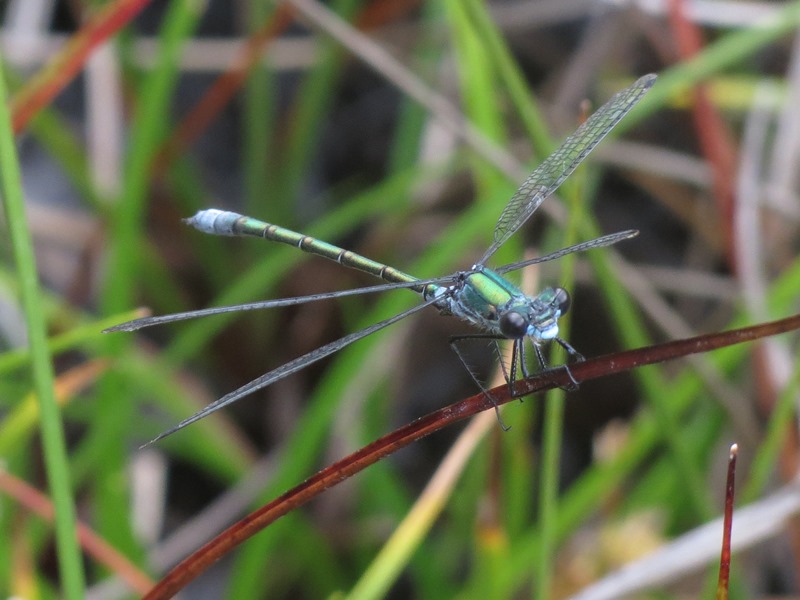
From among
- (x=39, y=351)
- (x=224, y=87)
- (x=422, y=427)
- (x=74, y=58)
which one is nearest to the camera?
(x=422, y=427)

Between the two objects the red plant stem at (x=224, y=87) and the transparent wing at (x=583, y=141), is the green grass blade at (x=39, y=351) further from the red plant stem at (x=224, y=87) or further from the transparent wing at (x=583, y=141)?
the red plant stem at (x=224, y=87)

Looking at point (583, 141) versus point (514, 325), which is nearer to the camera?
point (514, 325)

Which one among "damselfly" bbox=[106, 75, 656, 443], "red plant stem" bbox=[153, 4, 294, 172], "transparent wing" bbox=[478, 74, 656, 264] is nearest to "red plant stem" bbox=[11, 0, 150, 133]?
"damselfly" bbox=[106, 75, 656, 443]

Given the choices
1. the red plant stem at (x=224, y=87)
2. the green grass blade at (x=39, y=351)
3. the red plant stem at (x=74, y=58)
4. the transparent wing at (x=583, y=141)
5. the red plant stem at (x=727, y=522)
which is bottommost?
the red plant stem at (x=727, y=522)

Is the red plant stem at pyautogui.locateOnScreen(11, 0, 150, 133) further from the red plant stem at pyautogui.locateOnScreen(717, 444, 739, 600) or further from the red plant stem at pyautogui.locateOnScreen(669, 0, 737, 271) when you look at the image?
the red plant stem at pyautogui.locateOnScreen(717, 444, 739, 600)

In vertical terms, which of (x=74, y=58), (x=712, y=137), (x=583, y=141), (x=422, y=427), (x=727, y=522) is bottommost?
(x=727, y=522)

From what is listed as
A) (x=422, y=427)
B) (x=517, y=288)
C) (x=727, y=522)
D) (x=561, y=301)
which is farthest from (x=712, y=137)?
(x=422, y=427)

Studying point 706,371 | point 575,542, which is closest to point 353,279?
point 575,542

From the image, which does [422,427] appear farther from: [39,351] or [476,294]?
[476,294]

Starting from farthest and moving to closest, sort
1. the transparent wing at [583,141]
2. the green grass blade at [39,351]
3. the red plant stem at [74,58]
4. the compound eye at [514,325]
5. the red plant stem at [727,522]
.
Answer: the red plant stem at [74,58] < the transparent wing at [583,141] < the compound eye at [514,325] < the green grass blade at [39,351] < the red plant stem at [727,522]

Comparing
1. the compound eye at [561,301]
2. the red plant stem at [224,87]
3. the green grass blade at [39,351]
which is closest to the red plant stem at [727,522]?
the compound eye at [561,301]
